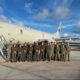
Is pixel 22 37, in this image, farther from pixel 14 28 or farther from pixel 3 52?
pixel 3 52

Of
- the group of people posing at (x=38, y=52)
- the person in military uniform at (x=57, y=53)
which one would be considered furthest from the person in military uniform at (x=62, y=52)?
the person in military uniform at (x=57, y=53)

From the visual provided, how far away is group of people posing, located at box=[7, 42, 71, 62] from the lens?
1659cm

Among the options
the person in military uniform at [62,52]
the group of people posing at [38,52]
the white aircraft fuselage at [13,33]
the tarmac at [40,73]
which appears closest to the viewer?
the tarmac at [40,73]

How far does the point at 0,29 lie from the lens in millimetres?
24203

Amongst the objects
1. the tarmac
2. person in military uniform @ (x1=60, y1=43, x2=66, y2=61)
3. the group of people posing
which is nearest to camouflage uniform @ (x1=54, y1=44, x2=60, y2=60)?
the group of people posing

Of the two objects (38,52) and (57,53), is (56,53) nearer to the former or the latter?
(57,53)

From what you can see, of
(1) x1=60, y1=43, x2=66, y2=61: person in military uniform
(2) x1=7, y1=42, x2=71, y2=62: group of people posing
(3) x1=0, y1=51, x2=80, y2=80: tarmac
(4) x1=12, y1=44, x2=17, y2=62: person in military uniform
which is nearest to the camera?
(3) x1=0, y1=51, x2=80, y2=80: tarmac

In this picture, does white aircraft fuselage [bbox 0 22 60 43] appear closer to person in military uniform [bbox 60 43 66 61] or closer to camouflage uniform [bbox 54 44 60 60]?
camouflage uniform [bbox 54 44 60 60]

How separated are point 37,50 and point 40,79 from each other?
26.4 feet

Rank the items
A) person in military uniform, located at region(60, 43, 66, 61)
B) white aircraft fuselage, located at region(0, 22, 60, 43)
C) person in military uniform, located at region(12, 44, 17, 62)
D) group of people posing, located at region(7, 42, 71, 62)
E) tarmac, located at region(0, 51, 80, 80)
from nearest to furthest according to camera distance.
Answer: tarmac, located at region(0, 51, 80, 80)
person in military uniform, located at region(12, 44, 17, 62)
group of people posing, located at region(7, 42, 71, 62)
person in military uniform, located at region(60, 43, 66, 61)
white aircraft fuselage, located at region(0, 22, 60, 43)

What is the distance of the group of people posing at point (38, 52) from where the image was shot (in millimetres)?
16594

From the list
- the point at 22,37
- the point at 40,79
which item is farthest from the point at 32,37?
the point at 40,79

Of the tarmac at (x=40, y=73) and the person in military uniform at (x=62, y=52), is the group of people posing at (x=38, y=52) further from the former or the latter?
the tarmac at (x=40, y=73)

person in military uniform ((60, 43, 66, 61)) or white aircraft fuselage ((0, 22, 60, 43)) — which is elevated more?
white aircraft fuselage ((0, 22, 60, 43))
